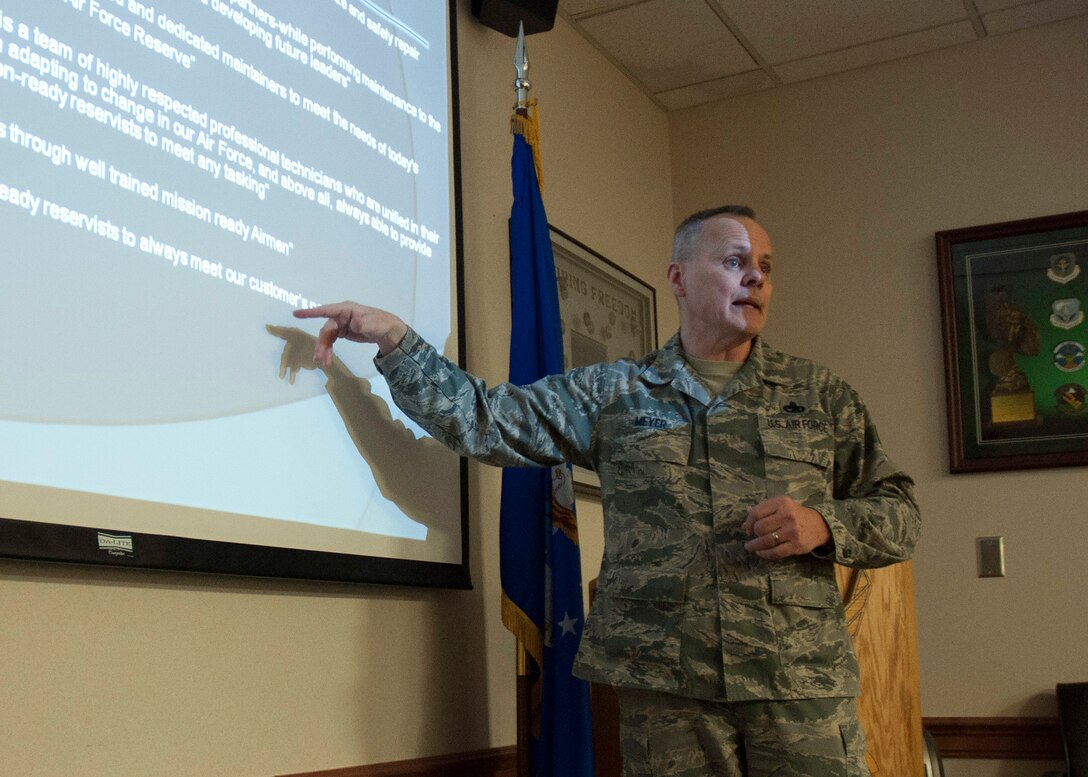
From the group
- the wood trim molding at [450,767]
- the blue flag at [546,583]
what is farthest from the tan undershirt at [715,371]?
the wood trim molding at [450,767]

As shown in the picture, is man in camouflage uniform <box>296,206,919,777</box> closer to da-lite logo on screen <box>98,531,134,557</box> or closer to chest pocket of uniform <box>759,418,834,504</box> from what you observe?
chest pocket of uniform <box>759,418,834,504</box>

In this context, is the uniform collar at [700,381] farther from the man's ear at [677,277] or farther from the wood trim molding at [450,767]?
the wood trim molding at [450,767]

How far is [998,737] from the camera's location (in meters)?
3.64

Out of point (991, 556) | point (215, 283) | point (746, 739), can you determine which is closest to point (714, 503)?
point (746, 739)

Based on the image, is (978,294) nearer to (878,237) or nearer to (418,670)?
(878,237)

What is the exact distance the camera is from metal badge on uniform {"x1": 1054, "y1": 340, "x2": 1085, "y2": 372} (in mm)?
3734

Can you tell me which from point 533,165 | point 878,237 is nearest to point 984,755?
point 878,237

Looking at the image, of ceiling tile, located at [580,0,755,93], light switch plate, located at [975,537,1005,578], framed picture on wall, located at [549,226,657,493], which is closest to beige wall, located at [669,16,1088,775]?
light switch plate, located at [975,537,1005,578]

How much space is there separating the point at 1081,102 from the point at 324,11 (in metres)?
2.70

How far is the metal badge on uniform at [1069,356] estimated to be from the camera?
12.3 ft

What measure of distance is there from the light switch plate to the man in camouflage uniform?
6.19ft

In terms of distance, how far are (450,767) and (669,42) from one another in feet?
8.48

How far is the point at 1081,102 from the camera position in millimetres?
3857

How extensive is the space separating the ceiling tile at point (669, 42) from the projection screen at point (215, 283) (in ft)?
4.38
